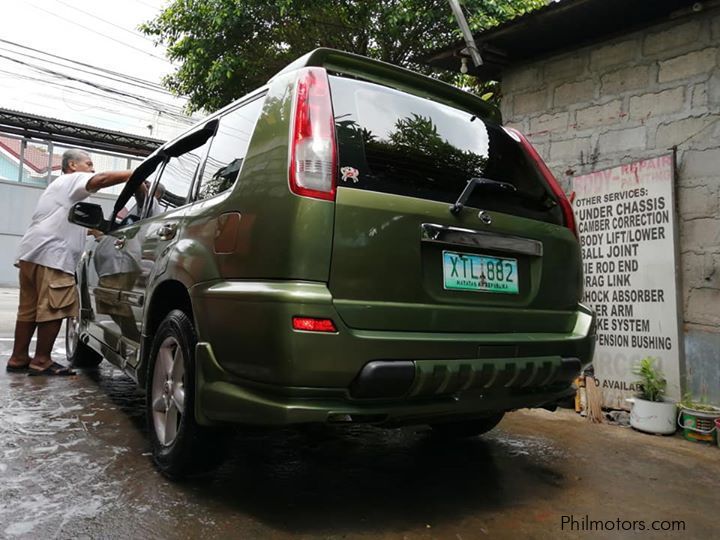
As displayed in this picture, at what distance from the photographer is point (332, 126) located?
1.82 m

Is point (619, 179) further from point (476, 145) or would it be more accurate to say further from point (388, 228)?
point (388, 228)

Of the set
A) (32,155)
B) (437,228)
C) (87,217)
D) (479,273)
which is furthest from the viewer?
(32,155)

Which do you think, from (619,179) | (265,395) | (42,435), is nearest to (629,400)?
(619,179)

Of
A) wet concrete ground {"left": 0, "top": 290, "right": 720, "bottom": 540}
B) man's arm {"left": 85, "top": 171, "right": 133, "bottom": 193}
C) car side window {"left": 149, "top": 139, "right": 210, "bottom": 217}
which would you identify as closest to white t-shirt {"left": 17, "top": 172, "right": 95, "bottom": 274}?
man's arm {"left": 85, "top": 171, "right": 133, "bottom": 193}

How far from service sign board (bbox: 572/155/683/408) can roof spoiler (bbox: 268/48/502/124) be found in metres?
1.82

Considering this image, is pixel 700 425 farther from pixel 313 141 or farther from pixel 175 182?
pixel 175 182

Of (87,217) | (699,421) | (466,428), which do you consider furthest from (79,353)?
(699,421)

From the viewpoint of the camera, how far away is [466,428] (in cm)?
295

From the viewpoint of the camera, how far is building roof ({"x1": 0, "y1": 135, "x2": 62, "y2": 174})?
660 inches

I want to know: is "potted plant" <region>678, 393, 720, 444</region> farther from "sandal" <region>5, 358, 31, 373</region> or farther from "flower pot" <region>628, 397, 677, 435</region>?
"sandal" <region>5, 358, 31, 373</region>

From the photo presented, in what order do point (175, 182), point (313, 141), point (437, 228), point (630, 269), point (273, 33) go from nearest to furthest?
point (313, 141)
point (437, 228)
point (175, 182)
point (630, 269)
point (273, 33)

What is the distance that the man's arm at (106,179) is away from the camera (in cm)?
376

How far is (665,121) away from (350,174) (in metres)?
3.07
